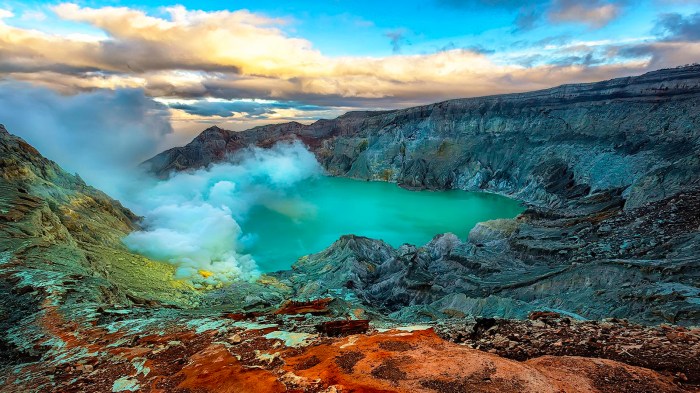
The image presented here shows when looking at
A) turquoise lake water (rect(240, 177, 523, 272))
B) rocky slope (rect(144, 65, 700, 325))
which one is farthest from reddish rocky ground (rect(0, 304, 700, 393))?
turquoise lake water (rect(240, 177, 523, 272))

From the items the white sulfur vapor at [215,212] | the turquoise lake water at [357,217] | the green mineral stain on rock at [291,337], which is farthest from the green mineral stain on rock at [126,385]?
the turquoise lake water at [357,217]

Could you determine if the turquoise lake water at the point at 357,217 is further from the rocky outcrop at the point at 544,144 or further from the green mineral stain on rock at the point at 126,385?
the green mineral stain on rock at the point at 126,385

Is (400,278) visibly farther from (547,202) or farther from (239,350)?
(547,202)

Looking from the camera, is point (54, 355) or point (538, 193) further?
point (538, 193)

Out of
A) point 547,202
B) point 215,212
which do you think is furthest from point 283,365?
point 547,202

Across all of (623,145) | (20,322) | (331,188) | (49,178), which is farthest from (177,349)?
(331,188)

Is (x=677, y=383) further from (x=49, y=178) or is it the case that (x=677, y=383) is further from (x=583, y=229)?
(x=49, y=178)
